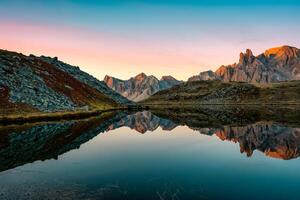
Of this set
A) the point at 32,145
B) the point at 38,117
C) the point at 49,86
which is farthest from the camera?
the point at 49,86

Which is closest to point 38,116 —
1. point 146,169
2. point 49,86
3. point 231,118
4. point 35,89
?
point 35,89

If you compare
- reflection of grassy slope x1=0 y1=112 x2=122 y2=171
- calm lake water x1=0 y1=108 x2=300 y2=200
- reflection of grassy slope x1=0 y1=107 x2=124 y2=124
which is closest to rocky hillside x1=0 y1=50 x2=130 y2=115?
reflection of grassy slope x1=0 y1=107 x2=124 y2=124

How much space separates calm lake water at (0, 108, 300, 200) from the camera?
23.4 metres

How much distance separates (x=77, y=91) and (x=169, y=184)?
365 feet

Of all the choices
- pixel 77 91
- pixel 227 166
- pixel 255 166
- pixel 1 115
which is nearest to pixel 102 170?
pixel 227 166

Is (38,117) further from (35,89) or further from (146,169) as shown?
(146,169)

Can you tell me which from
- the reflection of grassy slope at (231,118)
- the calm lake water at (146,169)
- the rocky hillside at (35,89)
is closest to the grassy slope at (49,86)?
the rocky hillside at (35,89)

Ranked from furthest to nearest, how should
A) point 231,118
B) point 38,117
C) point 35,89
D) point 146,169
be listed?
point 231,118 < point 35,89 < point 38,117 < point 146,169

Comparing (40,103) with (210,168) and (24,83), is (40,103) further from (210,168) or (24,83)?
(210,168)

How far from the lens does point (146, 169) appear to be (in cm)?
3192

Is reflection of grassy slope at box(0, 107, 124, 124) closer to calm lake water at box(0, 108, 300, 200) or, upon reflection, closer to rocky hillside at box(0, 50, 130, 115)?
rocky hillside at box(0, 50, 130, 115)

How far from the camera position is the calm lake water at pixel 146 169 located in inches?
921

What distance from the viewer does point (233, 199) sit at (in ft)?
71.3

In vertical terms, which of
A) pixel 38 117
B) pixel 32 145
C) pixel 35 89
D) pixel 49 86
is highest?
pixel 49 86
